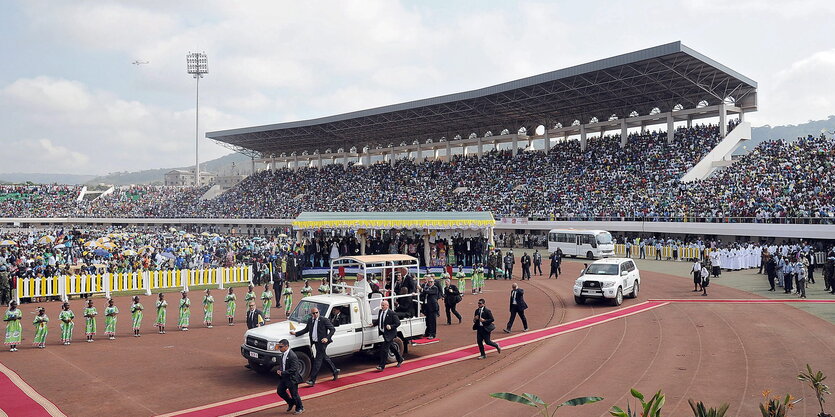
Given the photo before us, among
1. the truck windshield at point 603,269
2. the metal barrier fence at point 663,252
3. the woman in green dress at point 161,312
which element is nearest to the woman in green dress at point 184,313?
the woman in green dress at point 161,312

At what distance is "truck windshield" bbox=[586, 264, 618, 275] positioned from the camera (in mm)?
22125

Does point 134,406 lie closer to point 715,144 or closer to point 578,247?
point 578,247

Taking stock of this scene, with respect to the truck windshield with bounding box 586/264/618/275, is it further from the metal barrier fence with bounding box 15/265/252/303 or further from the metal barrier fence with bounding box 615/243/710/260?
the metal barrier fence with bounding box 615/243/710/260

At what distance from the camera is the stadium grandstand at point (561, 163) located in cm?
3975

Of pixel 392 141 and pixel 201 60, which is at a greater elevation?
pixel 201 60

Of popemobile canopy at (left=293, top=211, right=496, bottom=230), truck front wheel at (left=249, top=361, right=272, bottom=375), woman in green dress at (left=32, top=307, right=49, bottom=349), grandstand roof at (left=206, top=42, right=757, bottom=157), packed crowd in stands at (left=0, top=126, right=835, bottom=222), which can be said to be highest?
grandstand roof at (left=206, top=42, right=757, bottom=157)

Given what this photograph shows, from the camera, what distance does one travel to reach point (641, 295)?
2414 centimetres

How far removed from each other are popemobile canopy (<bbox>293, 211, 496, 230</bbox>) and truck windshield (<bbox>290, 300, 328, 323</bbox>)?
18.3 meters

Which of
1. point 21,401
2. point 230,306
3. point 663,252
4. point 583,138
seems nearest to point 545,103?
point 583,138

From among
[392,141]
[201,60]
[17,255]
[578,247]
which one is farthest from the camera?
[201,60]

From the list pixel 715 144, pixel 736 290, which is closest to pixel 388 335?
pixel 736 290

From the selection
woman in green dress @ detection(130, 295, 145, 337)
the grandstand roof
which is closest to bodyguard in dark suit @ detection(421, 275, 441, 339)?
woman in green dress @ detection(130, 295, 145, 337)

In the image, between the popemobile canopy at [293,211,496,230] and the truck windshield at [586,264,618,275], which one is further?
the popemobile canopy at [293,211,496,230]

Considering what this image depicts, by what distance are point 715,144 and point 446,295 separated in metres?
37.4
